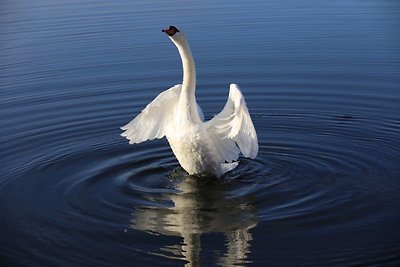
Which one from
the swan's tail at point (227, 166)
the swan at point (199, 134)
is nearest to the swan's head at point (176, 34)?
the swan at point (199, 134)

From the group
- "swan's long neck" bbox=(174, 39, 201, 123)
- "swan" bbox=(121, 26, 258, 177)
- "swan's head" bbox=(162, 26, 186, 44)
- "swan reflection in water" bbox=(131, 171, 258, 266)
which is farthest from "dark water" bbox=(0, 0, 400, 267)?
"swan's head" bbox=(162, 26, 186, 44)

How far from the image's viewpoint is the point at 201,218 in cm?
Result: 1085

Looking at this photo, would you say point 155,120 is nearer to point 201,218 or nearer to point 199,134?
point 199,134

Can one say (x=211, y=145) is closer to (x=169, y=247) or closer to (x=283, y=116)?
(x=169, y=247)

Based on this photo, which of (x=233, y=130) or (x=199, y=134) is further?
(x=199, y=134)

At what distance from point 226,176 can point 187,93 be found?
4.79 ft

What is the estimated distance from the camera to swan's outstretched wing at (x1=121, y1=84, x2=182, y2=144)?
12906mm

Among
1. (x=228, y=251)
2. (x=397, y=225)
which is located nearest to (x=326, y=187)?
(x=397, y=225)

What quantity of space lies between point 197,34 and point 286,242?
14.6 metres

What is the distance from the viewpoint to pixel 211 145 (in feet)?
38.3

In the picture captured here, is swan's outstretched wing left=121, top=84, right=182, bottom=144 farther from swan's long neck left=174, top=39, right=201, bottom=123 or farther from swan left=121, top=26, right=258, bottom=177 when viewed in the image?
swan's long neck left=174, top=39, right=201, bottom=123

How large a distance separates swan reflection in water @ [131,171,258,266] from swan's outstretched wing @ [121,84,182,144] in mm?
1150

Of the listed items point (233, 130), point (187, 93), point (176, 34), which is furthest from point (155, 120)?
point (233, 130)

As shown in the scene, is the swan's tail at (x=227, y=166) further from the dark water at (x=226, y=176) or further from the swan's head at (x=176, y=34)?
the swan's head at (x=176, y=34)
